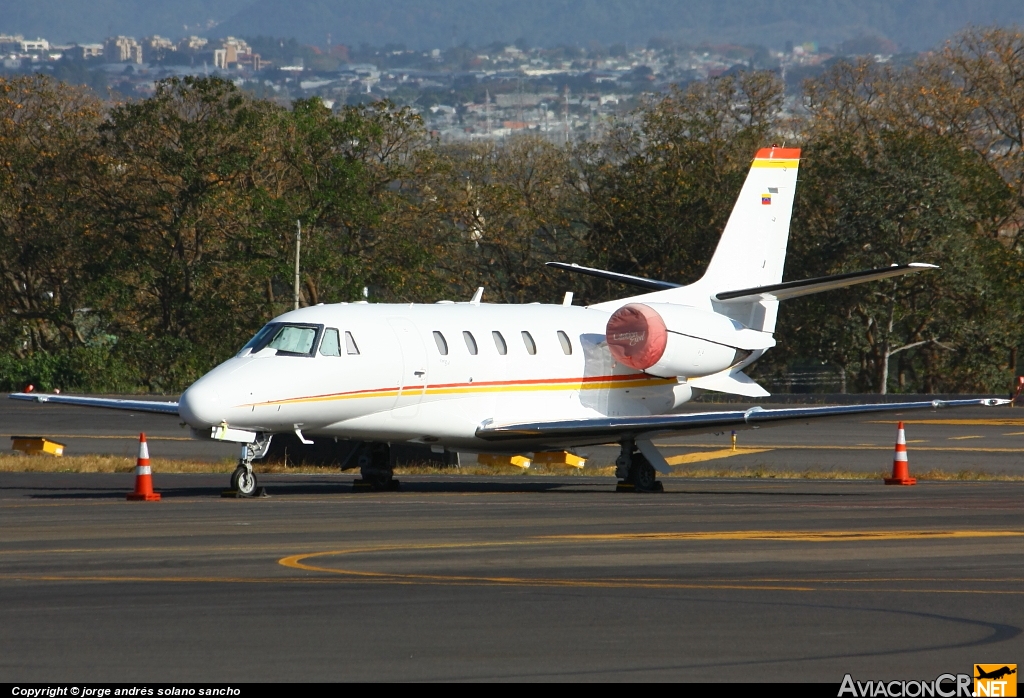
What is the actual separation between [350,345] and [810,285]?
7341 mm

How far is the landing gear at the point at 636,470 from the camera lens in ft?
74.0

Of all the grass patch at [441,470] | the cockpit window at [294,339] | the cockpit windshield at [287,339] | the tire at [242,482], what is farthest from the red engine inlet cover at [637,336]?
the tire at [242,482]

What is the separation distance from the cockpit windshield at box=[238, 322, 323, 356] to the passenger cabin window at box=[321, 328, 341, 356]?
0.13m

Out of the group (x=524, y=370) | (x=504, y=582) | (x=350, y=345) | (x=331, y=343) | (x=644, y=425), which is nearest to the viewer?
(x=504, y=582)

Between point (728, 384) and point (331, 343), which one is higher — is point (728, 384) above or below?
below

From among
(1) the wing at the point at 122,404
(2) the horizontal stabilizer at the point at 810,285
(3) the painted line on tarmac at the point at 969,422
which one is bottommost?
(3) the painted line on tarmac at the point at 969,422

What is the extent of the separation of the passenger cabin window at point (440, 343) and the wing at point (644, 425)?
1295mm

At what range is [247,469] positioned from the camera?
20078 mm

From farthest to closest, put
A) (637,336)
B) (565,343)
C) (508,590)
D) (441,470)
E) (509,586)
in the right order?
(441,470)
(637,336)
(565,343)
(509,586)
(508,590)

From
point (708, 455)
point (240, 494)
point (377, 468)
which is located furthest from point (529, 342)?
point (708, 455)

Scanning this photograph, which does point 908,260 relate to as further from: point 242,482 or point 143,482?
point 143,482

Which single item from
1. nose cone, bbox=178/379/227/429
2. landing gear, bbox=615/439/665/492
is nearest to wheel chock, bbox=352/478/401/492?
landing gear, bbox=615/439/665/492

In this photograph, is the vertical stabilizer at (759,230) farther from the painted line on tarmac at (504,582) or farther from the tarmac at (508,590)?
the painted line on tarmac at (504,582)

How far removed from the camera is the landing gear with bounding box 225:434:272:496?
19.9 m
